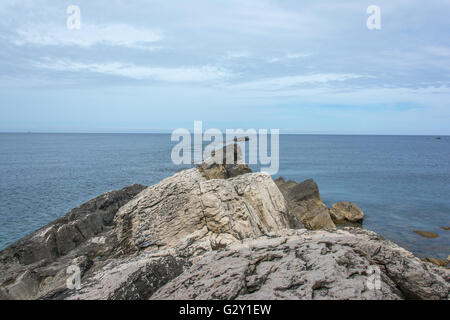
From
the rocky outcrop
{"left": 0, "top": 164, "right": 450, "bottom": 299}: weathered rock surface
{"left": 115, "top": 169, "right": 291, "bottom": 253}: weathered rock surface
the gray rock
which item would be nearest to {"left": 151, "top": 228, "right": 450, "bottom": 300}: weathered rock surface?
{"left": 0, "top": 164, "right": 450, "bottom": 299}: weathered rock surface

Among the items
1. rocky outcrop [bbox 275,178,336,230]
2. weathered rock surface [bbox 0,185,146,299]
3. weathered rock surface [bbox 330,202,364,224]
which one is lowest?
weathered rock surface [bbox 330,202,364,224]

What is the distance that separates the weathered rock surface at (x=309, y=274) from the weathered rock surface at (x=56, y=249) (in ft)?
16.9

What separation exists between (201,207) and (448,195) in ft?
142

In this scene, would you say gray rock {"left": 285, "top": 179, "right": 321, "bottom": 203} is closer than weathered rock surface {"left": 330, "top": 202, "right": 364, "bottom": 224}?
Yes

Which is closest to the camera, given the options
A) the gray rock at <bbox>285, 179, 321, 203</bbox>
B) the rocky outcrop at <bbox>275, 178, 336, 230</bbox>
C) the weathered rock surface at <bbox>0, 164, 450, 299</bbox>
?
the weathered rock surface at <bbox>0, 164, 450, 299</bbox>

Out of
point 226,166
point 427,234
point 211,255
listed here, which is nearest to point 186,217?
point 211,255

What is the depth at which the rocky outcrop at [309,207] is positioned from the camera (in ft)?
74.4

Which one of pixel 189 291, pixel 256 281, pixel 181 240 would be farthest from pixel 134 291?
pixel 181 240

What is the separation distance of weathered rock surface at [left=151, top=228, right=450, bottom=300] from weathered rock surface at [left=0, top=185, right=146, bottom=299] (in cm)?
516

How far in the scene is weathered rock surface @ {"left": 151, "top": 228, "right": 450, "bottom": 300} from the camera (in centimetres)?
468

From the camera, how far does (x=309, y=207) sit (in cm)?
2509

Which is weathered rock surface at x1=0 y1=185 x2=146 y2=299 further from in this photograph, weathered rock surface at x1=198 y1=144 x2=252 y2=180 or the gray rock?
the gray rock

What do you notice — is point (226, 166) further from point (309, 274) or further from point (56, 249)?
point (309, 274)
